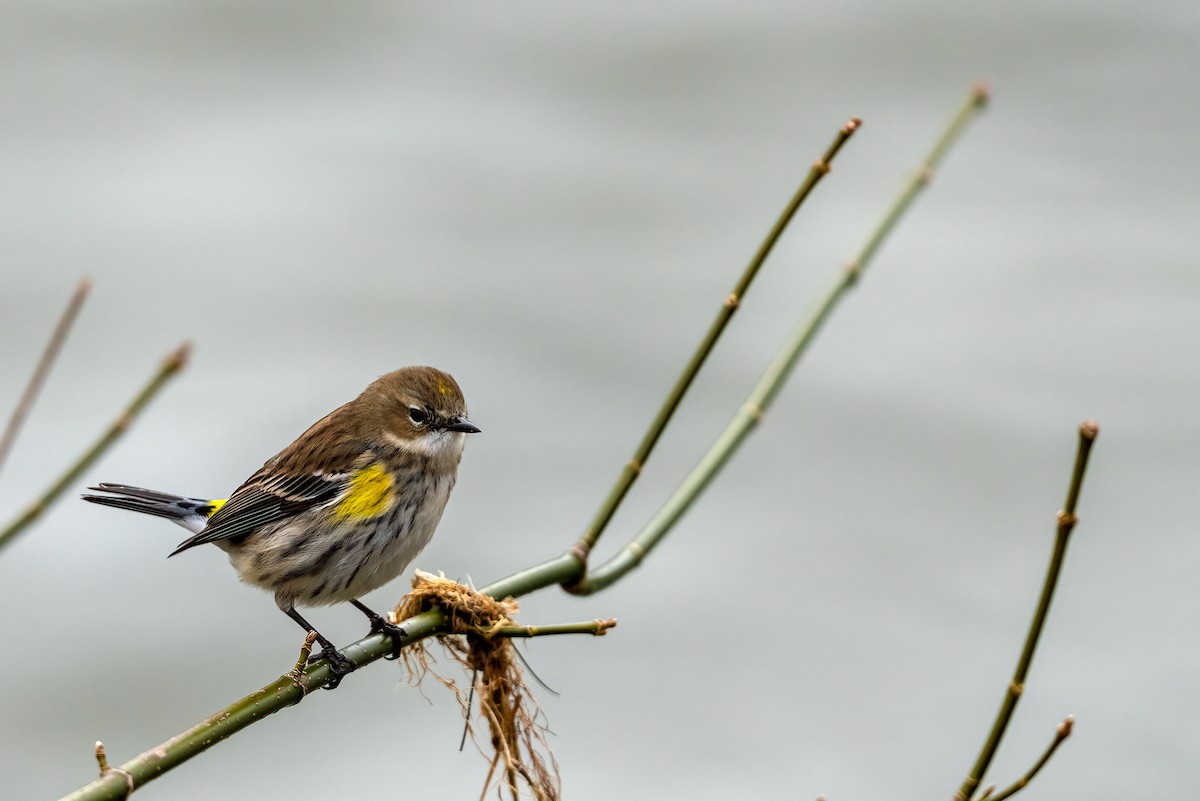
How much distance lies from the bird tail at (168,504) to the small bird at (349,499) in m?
0.01

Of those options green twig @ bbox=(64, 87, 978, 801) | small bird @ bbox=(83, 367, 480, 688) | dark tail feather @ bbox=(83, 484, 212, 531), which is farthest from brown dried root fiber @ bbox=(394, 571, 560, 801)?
dark tail feather @ bbox=(83, 484, 212, 531)

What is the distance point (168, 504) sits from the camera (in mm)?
5438

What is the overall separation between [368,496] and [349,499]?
0.09m

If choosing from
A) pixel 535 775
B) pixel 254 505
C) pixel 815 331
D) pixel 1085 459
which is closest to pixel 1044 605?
pixel 1085 459

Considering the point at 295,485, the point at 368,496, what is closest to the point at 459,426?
the point at 368,496

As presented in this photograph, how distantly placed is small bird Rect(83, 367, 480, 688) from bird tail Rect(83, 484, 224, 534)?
1 cm

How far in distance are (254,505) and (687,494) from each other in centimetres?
255

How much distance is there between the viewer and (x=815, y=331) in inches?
114

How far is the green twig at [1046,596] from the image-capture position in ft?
6.75

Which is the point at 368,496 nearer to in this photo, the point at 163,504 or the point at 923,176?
the point at 163,504

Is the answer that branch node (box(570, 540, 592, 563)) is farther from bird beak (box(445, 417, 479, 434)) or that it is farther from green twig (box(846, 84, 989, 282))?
bird beak (box(445, 417, 479, 434))

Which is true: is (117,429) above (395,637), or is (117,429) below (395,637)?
above

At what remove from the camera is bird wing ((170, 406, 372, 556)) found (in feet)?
16.2

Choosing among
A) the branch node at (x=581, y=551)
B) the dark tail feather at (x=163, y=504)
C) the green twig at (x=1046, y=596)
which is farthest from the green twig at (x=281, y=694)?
the dark tail feather at (x=163, y=504)
